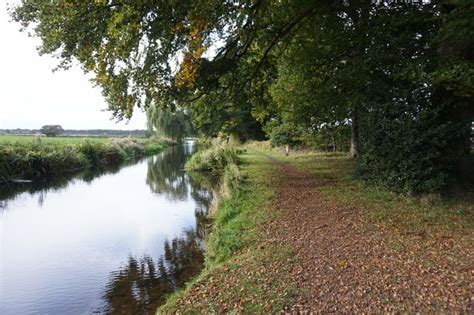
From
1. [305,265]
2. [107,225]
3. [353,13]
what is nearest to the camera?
[305,265]

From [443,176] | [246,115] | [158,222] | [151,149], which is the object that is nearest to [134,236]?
[158,222]

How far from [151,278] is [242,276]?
2804 millimetres

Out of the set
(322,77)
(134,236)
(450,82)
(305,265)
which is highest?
(322,77)

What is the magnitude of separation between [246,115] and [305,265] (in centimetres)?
3298

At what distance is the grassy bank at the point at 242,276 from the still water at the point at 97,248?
1.08 m

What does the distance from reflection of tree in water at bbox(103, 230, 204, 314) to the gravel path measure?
2.05 m

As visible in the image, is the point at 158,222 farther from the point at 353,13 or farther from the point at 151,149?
the point at 151,149

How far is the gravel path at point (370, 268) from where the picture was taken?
448 cm

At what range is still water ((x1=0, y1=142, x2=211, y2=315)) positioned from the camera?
6.96m

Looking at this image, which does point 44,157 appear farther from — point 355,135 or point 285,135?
point 355,135

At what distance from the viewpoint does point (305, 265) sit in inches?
226

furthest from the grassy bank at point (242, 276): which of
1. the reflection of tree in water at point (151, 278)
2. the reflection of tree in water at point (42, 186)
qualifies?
the reflection of tree in water at point (42, 186)

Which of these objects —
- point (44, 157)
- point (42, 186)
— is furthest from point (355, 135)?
point (44, 157)

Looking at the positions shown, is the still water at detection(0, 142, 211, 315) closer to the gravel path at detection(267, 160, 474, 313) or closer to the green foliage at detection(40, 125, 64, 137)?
the gravel path at detection(267, 160, 474, 313)
